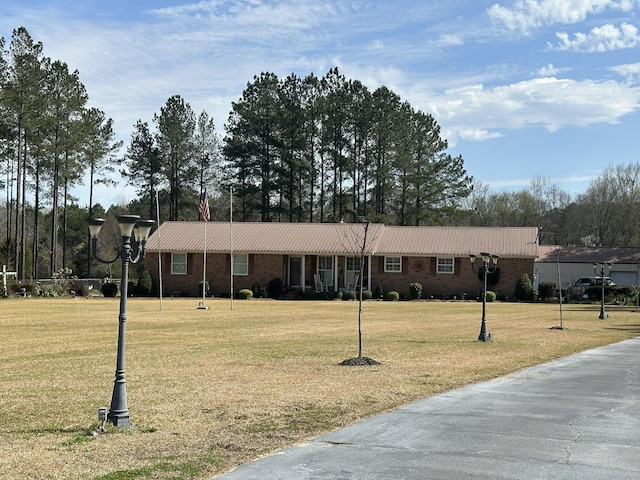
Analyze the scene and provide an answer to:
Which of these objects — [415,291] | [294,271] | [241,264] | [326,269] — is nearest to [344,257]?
[326,269]

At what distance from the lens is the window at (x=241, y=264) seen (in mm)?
48966

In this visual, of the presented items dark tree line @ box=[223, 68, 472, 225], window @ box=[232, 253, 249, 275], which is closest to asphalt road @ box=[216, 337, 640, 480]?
window @ box=[232, 253, 249, 275]

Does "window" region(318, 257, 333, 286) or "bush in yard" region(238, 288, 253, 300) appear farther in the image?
"window" region(318, 257, 333, 286)

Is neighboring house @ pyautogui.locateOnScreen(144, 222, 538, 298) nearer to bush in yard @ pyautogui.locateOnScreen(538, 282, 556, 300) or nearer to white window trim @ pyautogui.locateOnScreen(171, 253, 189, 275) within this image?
white window trim @ pyautogui.locateOnScreen(171, 253, 189, 275)

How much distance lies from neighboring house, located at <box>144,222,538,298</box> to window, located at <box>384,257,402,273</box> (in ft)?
0.20

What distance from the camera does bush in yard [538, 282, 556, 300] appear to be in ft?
150

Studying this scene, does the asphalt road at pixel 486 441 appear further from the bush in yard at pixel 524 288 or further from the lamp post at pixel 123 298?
the bush in yard at pixel 524 288

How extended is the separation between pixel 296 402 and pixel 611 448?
4.00 m

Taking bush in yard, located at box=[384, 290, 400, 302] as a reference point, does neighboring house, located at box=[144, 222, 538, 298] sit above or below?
above

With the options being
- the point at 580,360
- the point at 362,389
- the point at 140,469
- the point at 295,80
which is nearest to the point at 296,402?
the point at 362,389

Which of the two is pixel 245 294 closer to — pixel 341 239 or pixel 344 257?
pixel 344 257

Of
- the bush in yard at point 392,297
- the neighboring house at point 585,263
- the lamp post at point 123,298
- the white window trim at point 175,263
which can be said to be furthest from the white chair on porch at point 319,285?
the lamp post at point 123,298

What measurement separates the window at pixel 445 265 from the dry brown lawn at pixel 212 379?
21149 mm

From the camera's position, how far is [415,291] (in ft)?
153
